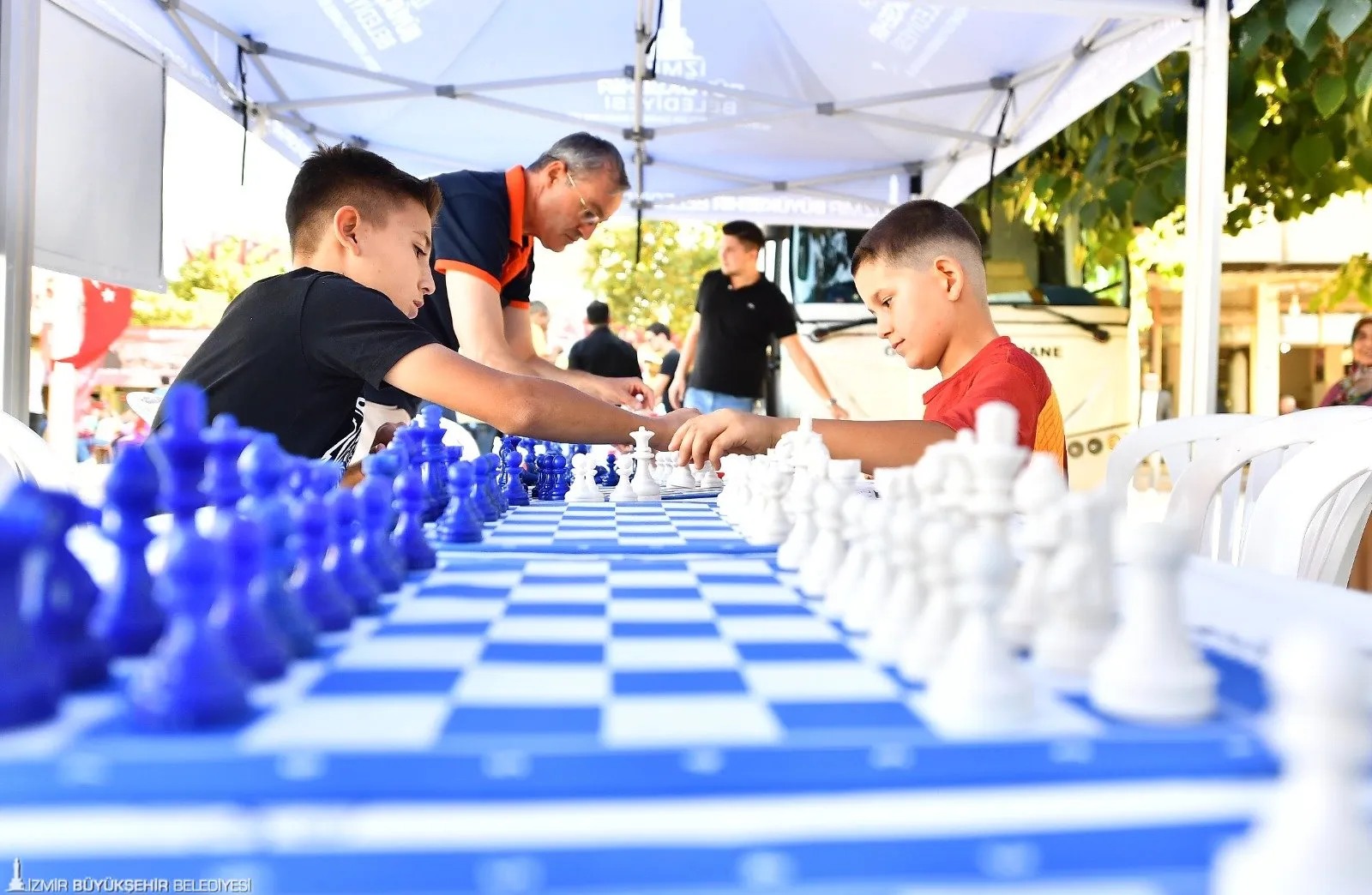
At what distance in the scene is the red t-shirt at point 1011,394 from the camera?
1948mm

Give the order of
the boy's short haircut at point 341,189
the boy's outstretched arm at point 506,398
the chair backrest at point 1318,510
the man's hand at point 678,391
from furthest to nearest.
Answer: the man's hand at point 678,391, the boy's short haircut at point 341,189, the boy's outstretched arm at point 506,398, the chair backrest at point 1318,510

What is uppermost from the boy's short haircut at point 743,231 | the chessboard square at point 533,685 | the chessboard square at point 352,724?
the boy's short haircut at point 743,231

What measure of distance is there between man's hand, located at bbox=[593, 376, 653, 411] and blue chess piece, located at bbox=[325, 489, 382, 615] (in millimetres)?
1557

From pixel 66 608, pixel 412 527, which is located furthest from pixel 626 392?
pixel 66 608

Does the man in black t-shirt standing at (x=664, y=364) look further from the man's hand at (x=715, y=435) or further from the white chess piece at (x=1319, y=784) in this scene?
the white chess piece at (x=1319, y=784)

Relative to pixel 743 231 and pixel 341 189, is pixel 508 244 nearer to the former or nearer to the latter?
pixel 341 189

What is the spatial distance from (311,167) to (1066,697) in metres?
1.94

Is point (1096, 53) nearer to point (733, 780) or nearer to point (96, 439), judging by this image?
point (733, 780)

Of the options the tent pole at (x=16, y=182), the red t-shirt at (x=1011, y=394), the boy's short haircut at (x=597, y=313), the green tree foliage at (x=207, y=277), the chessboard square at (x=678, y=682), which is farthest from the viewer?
the green tree foliage at (x=207, y=277)


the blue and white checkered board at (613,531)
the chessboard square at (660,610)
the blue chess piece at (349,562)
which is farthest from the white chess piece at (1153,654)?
the blue and white checkered board at (613,531)

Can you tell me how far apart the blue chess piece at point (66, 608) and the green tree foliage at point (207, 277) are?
22026 millimetres

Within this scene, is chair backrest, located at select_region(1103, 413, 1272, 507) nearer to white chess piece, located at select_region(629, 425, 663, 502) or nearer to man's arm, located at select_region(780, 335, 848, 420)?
white chess piece, located at select_region(629, 425, 663, 502)

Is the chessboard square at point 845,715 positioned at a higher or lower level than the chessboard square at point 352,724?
higher

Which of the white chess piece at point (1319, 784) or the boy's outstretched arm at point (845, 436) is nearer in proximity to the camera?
the white chess piece at point (1319, 784)
